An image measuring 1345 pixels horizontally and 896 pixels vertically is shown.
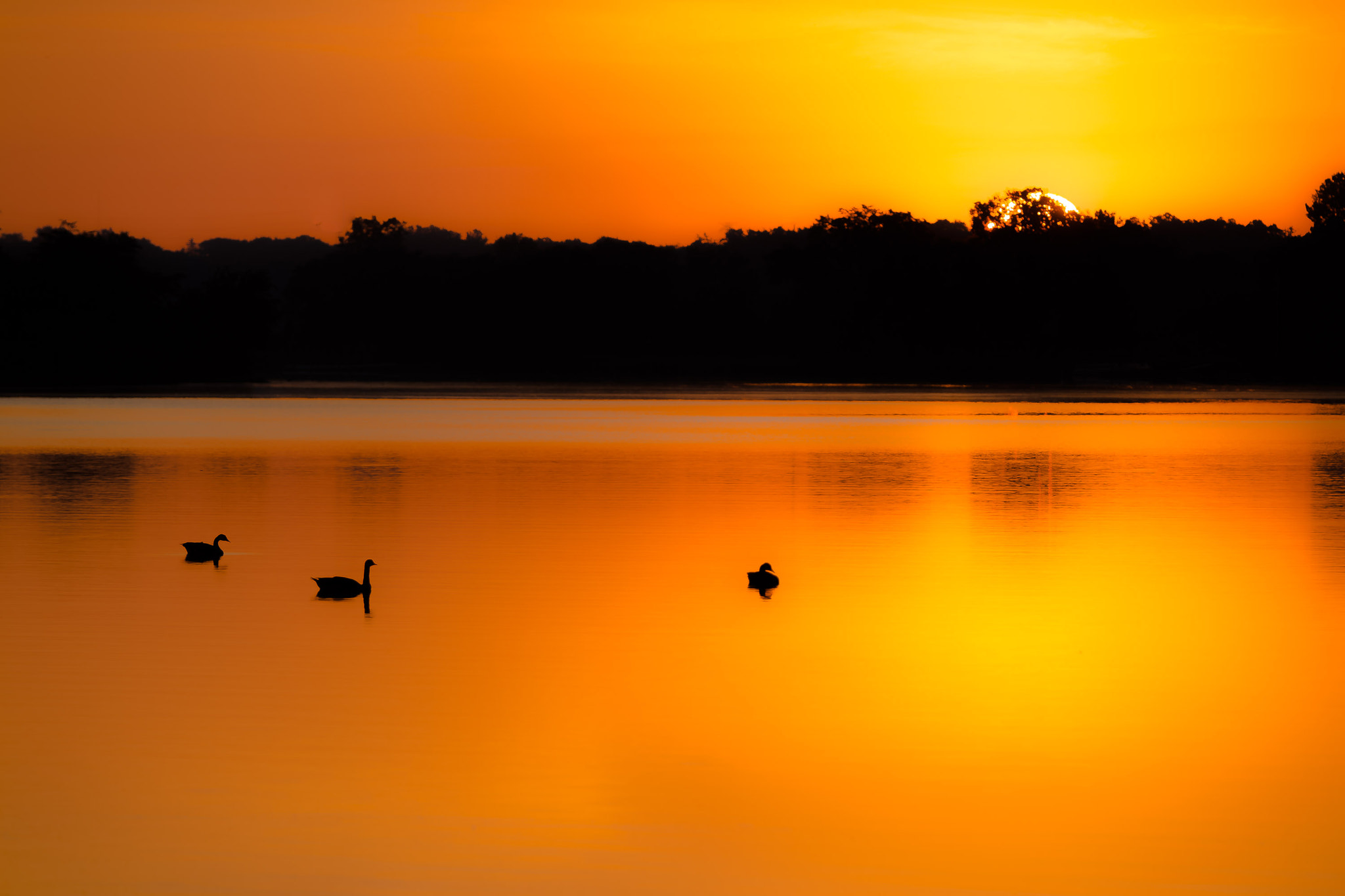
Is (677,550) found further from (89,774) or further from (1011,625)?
(89,774)

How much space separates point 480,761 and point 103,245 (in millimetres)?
108225

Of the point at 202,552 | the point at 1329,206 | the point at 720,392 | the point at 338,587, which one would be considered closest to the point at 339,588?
the point at 338,587

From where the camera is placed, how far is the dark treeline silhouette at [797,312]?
11062 centimetres

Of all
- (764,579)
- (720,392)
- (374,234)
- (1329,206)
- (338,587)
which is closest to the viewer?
(338,587)

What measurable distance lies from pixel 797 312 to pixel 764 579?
10648cm

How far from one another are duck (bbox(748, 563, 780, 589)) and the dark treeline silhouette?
9704cm

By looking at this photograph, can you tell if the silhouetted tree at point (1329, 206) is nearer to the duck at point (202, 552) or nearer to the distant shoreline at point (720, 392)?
the distant shoreline at point (720, 392)

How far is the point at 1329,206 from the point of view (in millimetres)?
120062

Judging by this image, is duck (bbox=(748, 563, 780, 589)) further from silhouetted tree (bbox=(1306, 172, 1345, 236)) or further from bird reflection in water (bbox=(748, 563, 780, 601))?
silhouetted tree (bbox=(1306, 172, 1345, 236))

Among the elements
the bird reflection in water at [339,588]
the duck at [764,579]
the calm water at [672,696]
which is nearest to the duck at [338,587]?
the bird reflection in water at [339,588]

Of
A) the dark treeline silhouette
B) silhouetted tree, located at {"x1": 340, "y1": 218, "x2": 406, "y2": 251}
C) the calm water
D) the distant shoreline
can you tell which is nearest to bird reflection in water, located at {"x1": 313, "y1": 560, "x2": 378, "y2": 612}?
the calm water

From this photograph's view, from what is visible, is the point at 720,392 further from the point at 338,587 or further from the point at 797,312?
the point at 338,587

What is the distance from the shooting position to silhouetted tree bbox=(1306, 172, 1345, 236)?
118m

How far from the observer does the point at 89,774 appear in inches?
397
